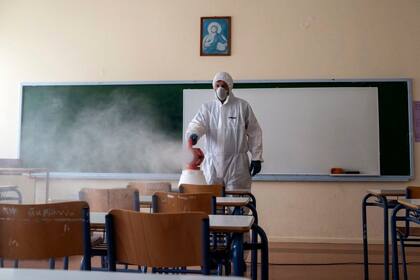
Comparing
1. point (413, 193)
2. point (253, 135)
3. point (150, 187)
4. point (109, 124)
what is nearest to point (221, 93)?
point (253, 135)

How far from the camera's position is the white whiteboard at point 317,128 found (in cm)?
469

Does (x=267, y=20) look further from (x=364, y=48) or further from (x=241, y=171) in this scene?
(x=241, y=171)

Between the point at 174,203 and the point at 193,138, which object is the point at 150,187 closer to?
the point at 193,138

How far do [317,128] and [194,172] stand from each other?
7.04 feet

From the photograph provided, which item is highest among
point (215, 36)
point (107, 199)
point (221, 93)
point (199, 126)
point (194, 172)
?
point (215, 36)

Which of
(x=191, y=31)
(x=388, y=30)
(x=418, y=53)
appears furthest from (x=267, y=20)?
(x=418, y=53)

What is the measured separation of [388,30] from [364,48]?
33cm

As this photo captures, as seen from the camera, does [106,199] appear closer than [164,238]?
No

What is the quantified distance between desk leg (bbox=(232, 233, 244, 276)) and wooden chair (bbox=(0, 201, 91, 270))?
0.47 metres

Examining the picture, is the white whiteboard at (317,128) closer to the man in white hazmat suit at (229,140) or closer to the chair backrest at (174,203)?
the man in white hazmat suit at (229,140)

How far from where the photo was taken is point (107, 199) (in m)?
2.42

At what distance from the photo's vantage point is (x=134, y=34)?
5.13 m

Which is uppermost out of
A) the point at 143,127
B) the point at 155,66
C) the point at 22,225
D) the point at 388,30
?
the point at 388,30

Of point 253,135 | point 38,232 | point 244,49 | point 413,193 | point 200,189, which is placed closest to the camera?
point 38,232
